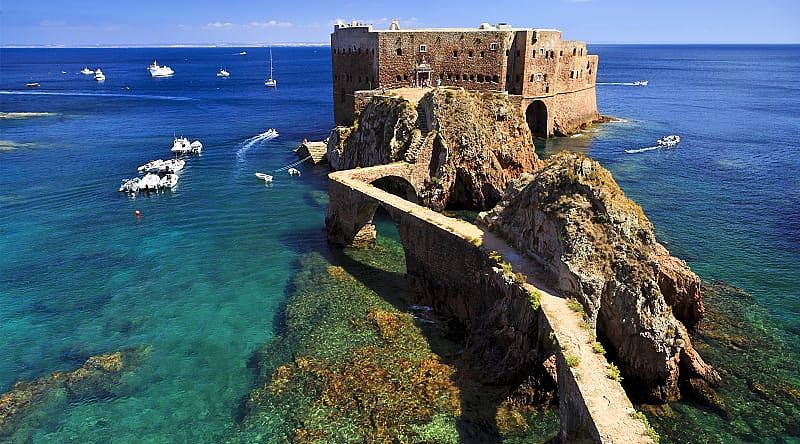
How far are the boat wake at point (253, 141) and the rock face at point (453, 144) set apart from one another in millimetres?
24768

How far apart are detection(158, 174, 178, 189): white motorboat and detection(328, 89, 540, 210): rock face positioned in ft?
64.5

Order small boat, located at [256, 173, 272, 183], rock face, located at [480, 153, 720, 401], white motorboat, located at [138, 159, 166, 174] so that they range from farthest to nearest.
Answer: white motorboat, located at [138, 159, 166, 174] → small boat, located at [256, 173, 272, 183] → rock face, located at [480, 153, 720, 401]

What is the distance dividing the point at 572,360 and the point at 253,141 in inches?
2551

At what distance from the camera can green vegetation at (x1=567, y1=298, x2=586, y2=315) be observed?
20575mm

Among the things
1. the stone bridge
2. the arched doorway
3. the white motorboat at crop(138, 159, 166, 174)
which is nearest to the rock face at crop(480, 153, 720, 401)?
the stone bridge

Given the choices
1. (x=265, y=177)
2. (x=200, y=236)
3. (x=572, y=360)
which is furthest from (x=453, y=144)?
(x=572, y=360)

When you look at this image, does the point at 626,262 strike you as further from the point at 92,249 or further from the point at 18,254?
the point at 18,254

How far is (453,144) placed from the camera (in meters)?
42.4

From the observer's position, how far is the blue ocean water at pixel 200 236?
23.9 meters

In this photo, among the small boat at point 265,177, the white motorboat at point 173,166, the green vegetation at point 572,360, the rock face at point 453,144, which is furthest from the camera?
the white motorboat at point 173,166

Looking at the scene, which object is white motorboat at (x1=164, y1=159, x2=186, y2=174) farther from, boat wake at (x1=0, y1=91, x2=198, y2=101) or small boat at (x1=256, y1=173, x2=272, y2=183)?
boat wake at (x1=0, y1=91, x2=198, y2=101)

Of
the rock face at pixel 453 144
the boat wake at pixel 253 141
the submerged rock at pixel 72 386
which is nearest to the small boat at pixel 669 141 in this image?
the rock face at pixel 453 144

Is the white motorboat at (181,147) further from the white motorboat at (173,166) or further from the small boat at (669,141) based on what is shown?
the small boat at (669,141)

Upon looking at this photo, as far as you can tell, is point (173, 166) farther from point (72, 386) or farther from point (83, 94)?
point (83, 94)
